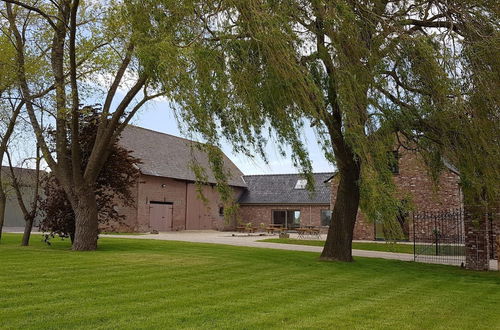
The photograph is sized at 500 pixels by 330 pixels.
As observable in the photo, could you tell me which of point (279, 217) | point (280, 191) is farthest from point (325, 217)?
point (280, 191)

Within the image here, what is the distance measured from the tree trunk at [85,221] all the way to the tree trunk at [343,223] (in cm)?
710

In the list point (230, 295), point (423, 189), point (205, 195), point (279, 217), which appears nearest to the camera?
point (230, 295)

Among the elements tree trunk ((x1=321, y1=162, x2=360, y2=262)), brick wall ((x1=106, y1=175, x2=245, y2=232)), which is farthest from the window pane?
tree trunk ((x1=321, y1=162, x2=360, y2=262))

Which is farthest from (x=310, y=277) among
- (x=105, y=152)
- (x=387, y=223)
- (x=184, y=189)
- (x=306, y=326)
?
(x=184, y=189)

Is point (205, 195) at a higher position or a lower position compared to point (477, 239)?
higher

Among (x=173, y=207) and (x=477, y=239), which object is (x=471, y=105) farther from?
(x=173, y=207)

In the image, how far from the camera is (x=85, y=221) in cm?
1545

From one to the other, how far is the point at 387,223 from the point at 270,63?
353cm

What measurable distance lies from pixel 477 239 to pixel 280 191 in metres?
25.5

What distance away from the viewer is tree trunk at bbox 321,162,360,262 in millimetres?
13938

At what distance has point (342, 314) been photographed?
6.79 m

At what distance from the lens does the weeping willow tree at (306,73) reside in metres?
8.56

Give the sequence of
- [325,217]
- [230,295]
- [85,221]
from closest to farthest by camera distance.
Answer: [230,295], [85,221], [325,217]

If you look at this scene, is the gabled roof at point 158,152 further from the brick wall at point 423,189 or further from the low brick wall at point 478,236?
the low brick wall at point 478,236
